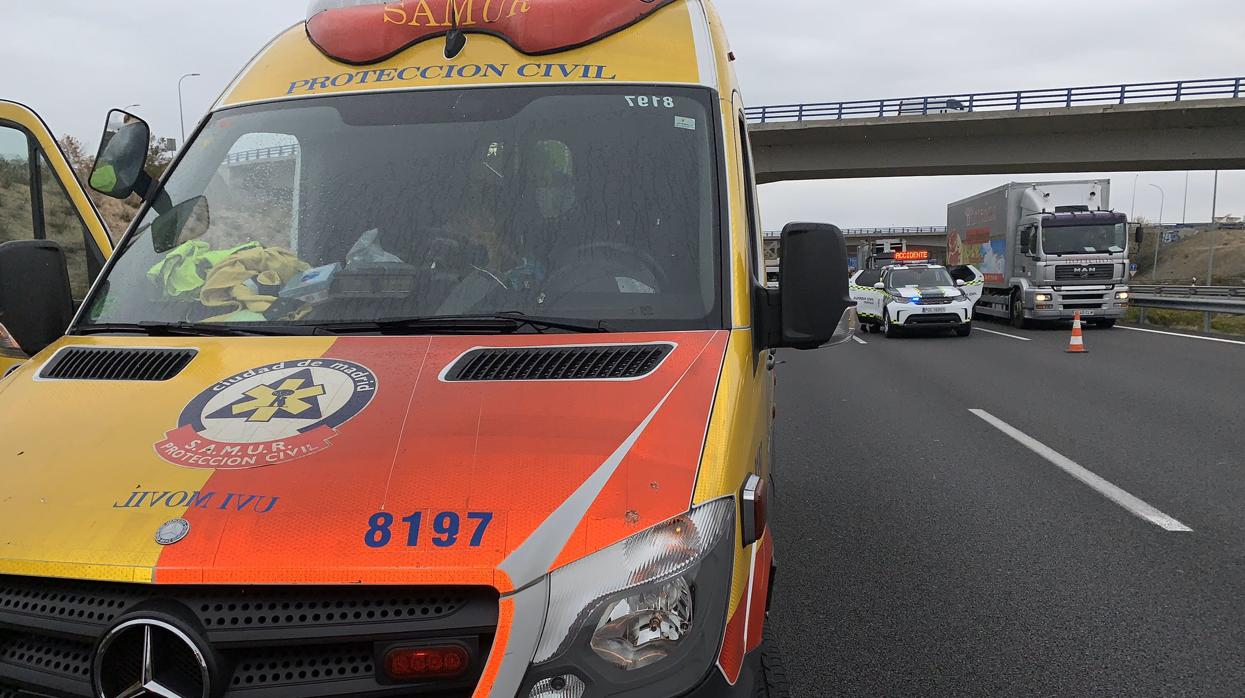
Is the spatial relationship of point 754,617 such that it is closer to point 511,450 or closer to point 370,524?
point 511,450

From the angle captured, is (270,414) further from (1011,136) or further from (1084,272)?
(1011,136)

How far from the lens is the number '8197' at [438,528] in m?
1.73

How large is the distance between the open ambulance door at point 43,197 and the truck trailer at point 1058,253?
70.5 feet

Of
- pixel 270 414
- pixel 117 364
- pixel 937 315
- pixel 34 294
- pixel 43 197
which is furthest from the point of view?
pixel 937 315

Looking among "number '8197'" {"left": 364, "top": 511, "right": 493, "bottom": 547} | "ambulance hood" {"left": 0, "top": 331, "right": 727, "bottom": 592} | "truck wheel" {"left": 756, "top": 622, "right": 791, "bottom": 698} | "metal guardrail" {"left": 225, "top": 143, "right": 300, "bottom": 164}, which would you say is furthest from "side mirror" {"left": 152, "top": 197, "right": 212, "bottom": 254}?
"truck wheel" {"left": 756, "top": 622, "right": 791, "bottom": 698}

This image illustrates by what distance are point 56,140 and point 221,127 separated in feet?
6.54

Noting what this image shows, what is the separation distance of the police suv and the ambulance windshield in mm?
18610

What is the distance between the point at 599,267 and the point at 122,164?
215 cm

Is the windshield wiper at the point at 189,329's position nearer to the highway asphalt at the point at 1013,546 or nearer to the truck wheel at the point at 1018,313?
the highway asphalt at the point at 1013,546

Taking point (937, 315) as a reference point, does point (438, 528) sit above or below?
above

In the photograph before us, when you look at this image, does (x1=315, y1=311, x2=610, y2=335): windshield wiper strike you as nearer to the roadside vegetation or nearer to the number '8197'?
the number '8197'

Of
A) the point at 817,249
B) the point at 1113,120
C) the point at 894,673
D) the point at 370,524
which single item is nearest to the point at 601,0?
the point at 817,249

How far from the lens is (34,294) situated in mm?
2979

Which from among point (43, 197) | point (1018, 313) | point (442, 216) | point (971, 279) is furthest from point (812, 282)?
point (971, 279)
